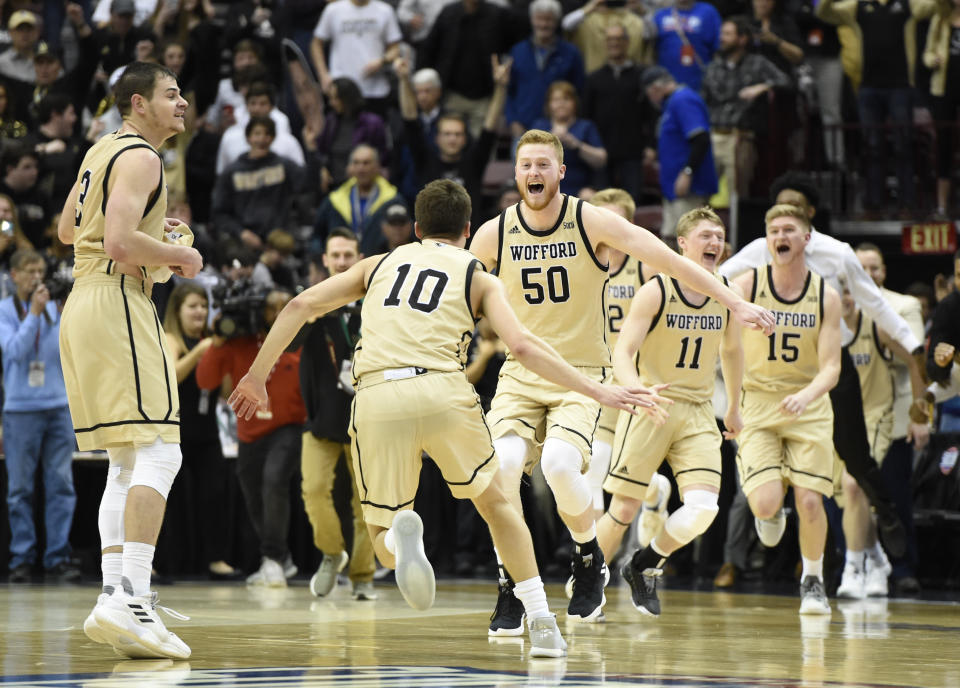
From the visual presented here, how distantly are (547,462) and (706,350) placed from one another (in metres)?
1.86

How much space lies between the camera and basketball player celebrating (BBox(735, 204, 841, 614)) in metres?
9.52

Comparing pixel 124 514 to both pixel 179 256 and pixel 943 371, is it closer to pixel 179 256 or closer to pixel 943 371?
pixel 179 256

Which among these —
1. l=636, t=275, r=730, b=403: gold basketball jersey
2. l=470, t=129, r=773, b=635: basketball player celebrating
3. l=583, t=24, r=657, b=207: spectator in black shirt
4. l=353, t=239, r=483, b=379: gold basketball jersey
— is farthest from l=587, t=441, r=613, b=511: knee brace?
l=583, t=24, r=657, b=207: spectator in black shirt

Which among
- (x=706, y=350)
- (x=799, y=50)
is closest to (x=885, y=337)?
(x=706, y=350)

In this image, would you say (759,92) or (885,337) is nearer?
(885,337)

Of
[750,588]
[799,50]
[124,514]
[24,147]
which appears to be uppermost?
[799,50]

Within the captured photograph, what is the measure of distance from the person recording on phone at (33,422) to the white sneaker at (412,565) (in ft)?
22.2

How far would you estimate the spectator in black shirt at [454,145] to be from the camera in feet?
48.4

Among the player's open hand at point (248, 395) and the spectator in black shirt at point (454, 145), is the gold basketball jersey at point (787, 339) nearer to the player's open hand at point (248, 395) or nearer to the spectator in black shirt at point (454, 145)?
the player's open hand at point (248, 395)

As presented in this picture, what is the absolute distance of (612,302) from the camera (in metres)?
10.8

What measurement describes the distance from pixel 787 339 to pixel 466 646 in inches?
143

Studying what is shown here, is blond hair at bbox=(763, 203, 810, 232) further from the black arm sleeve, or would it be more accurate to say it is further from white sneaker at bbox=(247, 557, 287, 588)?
white sneaker at bbox=(247, 557, 287, 588)

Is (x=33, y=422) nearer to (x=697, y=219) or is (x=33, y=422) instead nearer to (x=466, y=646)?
(x=697, y=219)

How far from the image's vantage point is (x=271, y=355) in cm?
643
